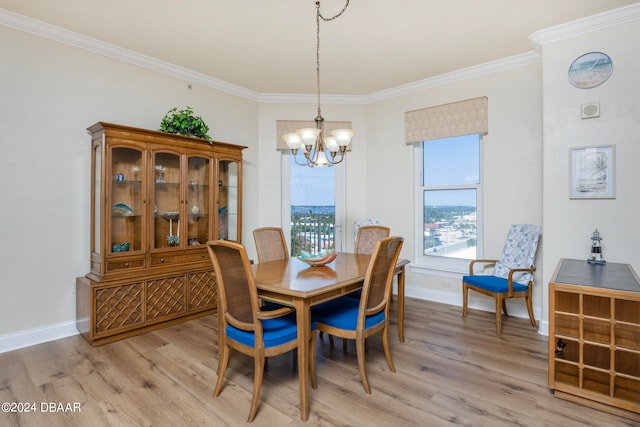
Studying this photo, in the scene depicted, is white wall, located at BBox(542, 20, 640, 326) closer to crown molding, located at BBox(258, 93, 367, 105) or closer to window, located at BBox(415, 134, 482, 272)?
window, located at BBox(415, 134, 482, 272)

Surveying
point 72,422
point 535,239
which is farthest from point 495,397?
point 72,422

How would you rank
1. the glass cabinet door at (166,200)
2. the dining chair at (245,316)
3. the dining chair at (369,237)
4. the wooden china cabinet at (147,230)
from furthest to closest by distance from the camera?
the dining chair at (369,237), the glass cabinet door at (166,200), the wooden china cabinet at (147,230), the dining chair at (245,316)

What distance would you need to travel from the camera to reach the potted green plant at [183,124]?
3447mm

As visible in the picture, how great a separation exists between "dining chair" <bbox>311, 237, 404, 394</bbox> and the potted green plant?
238 centimetres

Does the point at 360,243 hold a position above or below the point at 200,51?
below

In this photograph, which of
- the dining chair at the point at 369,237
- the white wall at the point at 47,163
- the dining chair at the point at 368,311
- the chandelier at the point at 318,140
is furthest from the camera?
the dining chair at the point at 369,237

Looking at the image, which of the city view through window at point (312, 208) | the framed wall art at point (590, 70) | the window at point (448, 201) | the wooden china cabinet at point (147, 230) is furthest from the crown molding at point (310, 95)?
the city view through window at point (312, 208)

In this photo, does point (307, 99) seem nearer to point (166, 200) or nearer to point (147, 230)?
point (166, 200)

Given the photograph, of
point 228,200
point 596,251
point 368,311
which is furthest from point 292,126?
point 596,251

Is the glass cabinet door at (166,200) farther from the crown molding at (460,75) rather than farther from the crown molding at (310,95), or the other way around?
the crown molding at (460,75)

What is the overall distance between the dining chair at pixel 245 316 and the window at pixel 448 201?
2.81 meters

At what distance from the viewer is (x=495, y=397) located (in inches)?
82.4

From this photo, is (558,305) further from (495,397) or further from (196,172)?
(196,172)

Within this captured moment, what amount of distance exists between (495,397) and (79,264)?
144 inches
